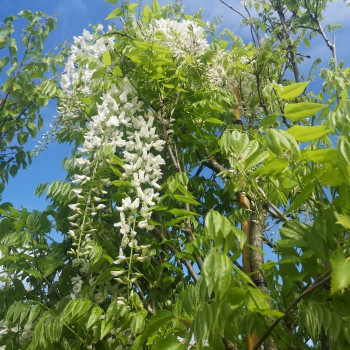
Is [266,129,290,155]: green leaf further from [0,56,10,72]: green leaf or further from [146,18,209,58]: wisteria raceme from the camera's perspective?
[0,56,10,72]: green leaf

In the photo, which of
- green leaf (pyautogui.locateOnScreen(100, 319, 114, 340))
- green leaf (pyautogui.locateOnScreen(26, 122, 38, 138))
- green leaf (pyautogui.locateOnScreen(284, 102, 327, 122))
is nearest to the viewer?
→ green leaf (pyautogui.locateOnScreen(284, 102, 327, 122))

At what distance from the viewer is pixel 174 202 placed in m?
1.99

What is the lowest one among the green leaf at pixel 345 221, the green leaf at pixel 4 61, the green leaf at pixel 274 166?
the green leaf at pixel 345 221

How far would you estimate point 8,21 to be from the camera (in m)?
2.60

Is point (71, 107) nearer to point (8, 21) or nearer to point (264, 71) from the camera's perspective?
point (8, 21)

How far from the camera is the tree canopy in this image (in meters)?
1.07

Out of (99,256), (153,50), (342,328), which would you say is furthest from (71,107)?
(342,328)

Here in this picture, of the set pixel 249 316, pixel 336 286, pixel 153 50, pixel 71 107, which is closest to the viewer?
pixel 336 286

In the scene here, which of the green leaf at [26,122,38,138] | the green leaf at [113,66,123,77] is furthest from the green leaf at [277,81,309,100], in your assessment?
the green leaf at [26,122,38,138]

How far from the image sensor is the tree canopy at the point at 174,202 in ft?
3.52

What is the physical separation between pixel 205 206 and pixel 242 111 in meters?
0.69

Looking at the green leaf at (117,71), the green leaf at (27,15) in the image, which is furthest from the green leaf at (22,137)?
the green leaf at (117,71)

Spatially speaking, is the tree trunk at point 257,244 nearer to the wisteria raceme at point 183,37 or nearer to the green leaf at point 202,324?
the green leaf at point 202,324

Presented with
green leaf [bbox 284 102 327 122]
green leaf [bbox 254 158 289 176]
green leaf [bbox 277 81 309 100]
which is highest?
green leaf [bbox 277 81 309 100]
